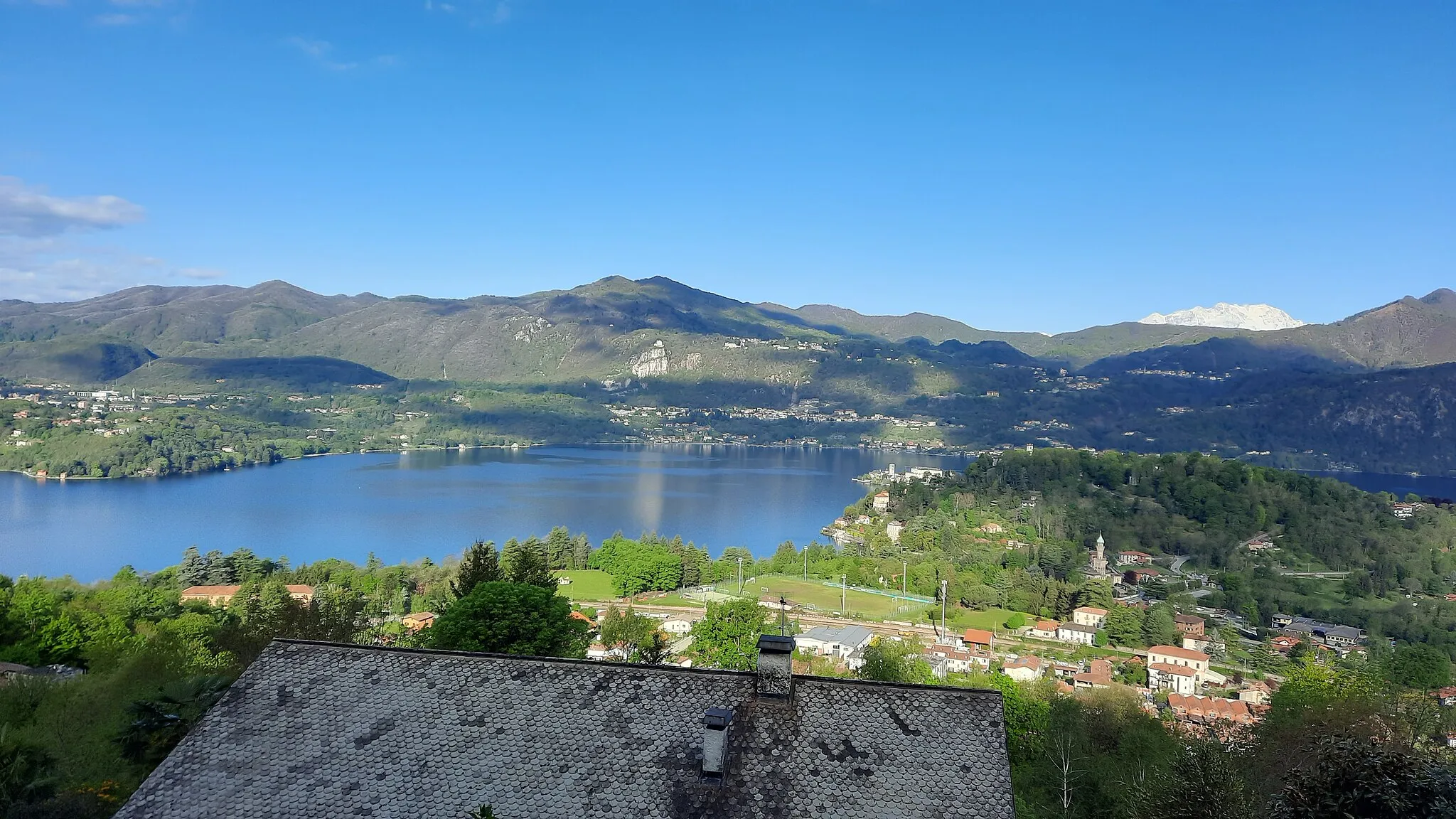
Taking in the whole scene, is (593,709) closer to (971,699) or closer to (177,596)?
(971,699)

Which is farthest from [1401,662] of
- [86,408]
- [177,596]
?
[86,408]

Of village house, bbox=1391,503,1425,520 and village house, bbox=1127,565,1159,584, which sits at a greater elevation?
village house, bbox=1391,503,1425,520

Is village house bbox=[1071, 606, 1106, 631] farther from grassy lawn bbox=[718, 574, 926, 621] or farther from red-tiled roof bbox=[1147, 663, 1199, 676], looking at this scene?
red-tiled roof bbox=[1147, 663, 1199, 676]

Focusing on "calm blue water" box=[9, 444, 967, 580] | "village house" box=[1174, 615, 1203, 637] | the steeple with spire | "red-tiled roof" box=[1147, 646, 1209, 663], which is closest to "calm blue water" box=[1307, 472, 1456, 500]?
the steeple with spire

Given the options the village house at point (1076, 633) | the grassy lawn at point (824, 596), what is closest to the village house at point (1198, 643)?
the village house at point (1076, 633)

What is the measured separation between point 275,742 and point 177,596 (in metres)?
35.6

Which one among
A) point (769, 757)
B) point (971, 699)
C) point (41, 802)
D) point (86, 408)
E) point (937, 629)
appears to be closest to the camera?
point (769, 757)

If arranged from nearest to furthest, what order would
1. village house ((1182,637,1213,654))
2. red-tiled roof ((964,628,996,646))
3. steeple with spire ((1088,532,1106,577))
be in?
red-tiled roof ((964,628,996,646)), village house ((1182,637,1213,654)), steeple with spire ((1088,532,1106,577))

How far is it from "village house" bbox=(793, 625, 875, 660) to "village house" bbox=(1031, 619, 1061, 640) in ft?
40.3

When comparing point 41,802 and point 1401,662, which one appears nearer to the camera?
point 41,802

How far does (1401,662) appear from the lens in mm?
35844

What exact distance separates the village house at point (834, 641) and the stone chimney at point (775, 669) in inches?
1019

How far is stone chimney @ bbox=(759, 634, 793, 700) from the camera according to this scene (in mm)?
8445

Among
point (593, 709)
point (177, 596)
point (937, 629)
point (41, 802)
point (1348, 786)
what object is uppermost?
point (593, 709)
